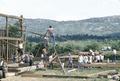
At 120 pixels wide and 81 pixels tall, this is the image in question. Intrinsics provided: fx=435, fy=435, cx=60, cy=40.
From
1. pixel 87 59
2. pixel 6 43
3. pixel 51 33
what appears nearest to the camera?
pixel 51 33

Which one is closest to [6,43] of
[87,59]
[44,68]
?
[44,68]

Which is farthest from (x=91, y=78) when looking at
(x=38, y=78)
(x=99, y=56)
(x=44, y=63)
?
(x=99, y=56)

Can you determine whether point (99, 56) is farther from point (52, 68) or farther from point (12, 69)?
point (12, 69)

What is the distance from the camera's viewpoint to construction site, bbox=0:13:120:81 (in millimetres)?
23772

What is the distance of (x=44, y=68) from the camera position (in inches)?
1185

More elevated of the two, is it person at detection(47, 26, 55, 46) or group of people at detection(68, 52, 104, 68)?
person at detection(47, 26, 55, 46)

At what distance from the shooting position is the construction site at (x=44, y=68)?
23772 mm

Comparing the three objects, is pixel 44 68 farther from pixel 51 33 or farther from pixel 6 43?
pixel 51 33

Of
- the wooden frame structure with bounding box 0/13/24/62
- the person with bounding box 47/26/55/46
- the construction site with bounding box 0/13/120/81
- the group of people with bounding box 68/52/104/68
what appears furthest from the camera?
the group of people with bounding box 68/52/104/68

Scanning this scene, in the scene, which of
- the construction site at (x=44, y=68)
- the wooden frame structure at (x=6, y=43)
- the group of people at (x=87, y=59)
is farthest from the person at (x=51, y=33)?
the group of people at (x=87, y=59)

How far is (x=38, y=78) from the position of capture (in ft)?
78.5

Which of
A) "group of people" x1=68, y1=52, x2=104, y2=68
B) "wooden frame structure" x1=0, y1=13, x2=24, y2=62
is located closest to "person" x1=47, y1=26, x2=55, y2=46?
"wooden frame structure" x1=0, y1=13, x2=24, y2=62

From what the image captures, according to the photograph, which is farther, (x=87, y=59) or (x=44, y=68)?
(x=87, y=59)

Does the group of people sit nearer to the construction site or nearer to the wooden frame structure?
the construction site
